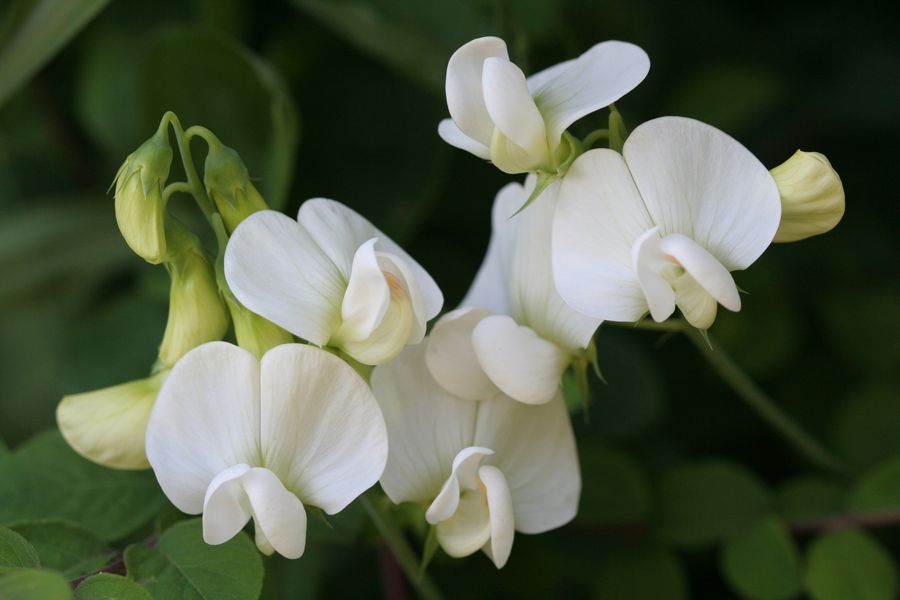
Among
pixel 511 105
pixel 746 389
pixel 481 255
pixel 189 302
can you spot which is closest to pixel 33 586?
pixel 189 302

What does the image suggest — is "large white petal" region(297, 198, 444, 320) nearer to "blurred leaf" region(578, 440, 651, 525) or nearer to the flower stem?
the flower stem

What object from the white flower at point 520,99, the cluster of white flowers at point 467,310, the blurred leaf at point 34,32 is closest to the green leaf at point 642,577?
the cluster of white flowers at point 467,310

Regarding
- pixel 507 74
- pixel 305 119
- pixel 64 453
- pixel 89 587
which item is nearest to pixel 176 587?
pixel 89 587

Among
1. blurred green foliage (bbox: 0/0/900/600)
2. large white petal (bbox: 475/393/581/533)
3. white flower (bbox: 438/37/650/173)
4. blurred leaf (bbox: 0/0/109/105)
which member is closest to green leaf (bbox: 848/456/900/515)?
blurred green foliage (bbox: 0/0/900/600)

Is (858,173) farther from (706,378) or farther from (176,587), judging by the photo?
(176,587)

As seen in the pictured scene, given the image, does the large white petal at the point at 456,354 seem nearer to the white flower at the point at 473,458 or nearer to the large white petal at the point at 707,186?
the white flower at the point at 473,458

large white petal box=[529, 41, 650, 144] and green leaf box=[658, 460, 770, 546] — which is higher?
large white petal box=[529, 41, 650, 144]

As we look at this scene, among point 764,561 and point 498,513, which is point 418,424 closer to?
point 498,513
